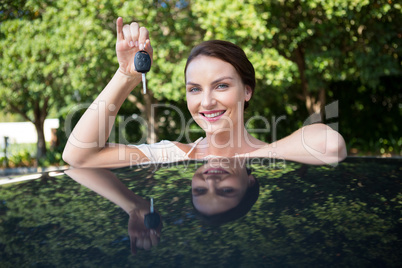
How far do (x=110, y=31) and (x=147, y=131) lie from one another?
4.69 metres

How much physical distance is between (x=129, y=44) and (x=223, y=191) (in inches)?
43.7

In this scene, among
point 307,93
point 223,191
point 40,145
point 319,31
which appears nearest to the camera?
point 223,191

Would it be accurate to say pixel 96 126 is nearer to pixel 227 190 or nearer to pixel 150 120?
pixel 227 190

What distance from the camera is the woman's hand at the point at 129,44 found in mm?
1988

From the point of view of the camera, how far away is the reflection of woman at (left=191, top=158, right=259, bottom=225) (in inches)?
41.8

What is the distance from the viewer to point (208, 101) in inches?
83.8

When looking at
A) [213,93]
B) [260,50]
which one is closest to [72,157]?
[213,93]

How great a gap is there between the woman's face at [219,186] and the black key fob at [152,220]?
0.35 ft

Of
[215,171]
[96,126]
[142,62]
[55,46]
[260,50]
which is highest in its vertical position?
[55,46]

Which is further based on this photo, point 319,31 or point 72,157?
point 319,31

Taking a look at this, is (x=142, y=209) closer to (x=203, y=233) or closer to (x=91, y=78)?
(x=203, y=233)

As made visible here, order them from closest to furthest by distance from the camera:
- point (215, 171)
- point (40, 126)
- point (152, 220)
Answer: point (152, 220), point (215, 171), point (40, 126)

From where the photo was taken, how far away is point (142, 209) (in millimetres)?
1109

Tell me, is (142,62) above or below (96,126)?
above
